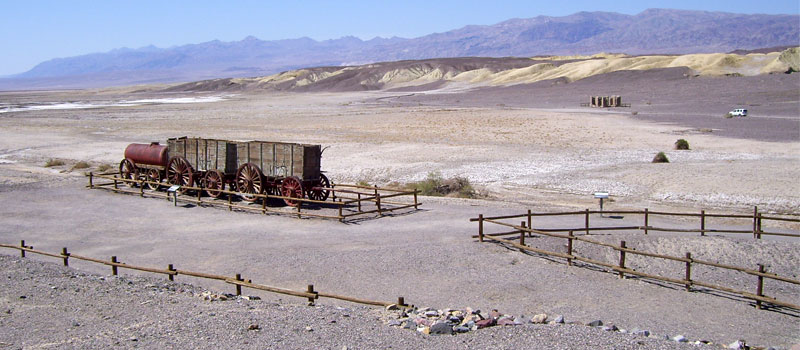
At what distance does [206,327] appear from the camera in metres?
10.4

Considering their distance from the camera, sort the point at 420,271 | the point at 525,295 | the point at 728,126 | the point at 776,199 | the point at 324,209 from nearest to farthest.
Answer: the point at 525,295, the point at 420,271, the point at 324,209, the point at 776,199, the point at 728,126

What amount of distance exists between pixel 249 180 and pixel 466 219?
22.4 ft

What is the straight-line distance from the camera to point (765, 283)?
1453 cm

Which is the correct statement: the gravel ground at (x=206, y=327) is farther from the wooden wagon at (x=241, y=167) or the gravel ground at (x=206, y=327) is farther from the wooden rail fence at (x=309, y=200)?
the wooden wagon at (x=241, y=167)

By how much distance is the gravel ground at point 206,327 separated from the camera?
9703 millimetres

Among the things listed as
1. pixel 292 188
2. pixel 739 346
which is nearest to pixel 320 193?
pixel 292 188

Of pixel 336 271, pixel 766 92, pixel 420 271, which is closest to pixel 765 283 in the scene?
pixel 420 271

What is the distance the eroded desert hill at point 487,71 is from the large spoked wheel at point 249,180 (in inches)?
3068

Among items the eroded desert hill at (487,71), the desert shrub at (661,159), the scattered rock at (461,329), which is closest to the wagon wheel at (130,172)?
the scattered rock at (461,329)

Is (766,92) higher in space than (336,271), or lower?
higher

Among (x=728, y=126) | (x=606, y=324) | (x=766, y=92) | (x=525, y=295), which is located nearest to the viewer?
(x=606, y=324)

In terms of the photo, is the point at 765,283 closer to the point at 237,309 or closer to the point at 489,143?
the point at 237,309

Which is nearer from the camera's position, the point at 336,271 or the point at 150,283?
the point at 150,283

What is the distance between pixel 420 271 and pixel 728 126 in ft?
125
